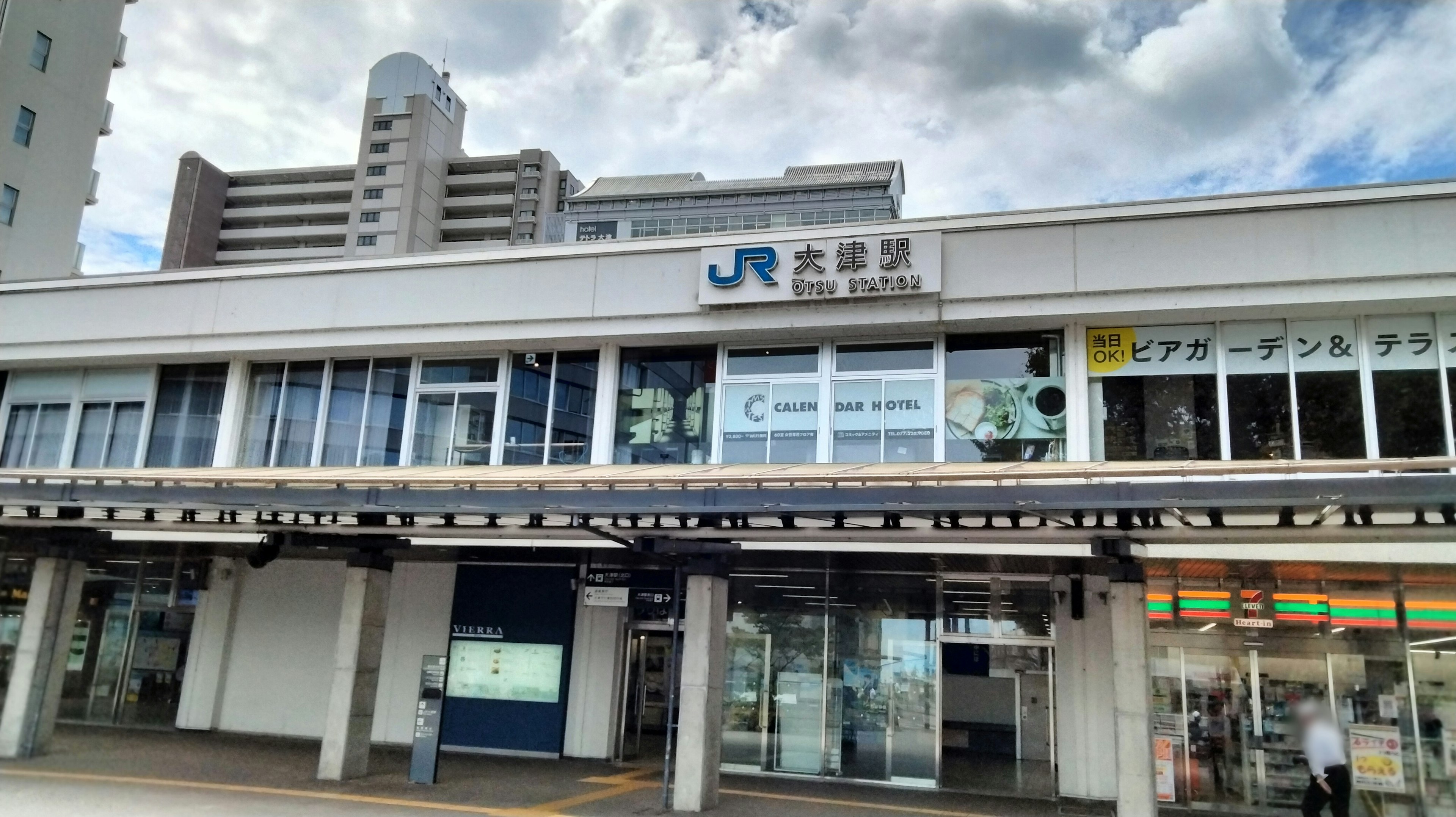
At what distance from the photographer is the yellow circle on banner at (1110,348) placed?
13312 mm

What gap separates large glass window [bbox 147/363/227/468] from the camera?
58.3ft

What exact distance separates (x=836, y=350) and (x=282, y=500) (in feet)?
25.3

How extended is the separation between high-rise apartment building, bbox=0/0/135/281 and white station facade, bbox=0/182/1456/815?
52.4 feet

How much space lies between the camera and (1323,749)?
11055 millimetres

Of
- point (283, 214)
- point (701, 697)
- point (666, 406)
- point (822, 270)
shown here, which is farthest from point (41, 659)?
point (283, 214)

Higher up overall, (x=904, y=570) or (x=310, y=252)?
(x=310, y=252)

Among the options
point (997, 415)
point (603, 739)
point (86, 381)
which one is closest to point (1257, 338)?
point (997, 415)

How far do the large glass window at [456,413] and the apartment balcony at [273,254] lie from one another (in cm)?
7003

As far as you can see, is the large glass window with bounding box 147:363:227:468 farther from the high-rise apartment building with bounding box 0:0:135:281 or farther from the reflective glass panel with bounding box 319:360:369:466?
the high-rise apartment building with bounding box 0:0:135:281

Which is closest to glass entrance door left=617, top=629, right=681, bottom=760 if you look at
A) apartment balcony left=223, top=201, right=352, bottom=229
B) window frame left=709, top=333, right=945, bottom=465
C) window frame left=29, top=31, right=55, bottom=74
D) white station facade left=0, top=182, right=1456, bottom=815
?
white station facade left=0, top=182, right=1456, bottom=815

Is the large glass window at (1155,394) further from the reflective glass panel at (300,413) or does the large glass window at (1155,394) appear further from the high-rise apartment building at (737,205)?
the high-rise apartment building at (737,205)

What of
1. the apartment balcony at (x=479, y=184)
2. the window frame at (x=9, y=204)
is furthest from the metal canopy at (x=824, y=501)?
the apartment balcony at (x=479, y=184)

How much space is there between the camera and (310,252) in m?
82.6

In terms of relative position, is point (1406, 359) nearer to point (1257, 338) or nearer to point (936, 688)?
point (1257, 338)
